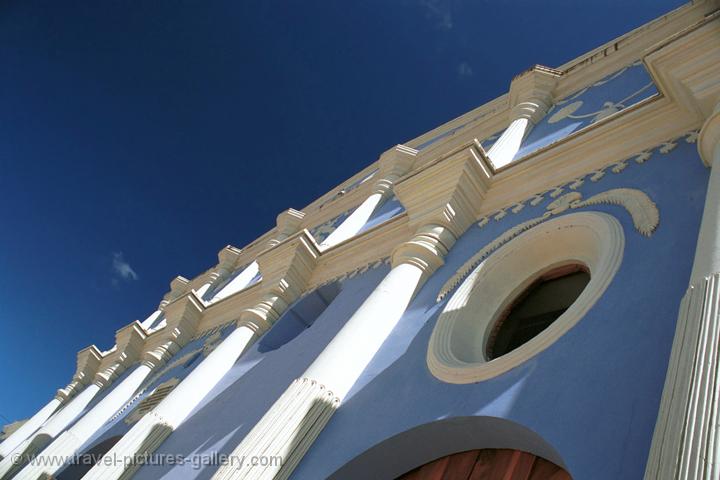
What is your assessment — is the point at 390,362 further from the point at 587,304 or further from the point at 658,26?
the point at 658,26

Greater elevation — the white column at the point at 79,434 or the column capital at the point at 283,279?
the column capital at the point at 283,279

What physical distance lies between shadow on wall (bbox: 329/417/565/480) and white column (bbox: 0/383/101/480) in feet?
35.0

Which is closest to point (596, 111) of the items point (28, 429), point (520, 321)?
point (520, 321)

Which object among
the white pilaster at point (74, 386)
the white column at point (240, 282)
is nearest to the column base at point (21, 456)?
the white pilaster at point (74, 386)

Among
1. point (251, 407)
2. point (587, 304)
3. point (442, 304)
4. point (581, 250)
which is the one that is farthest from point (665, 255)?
point (251, 407)

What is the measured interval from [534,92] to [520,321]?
5.27 m

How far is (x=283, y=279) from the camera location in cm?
818

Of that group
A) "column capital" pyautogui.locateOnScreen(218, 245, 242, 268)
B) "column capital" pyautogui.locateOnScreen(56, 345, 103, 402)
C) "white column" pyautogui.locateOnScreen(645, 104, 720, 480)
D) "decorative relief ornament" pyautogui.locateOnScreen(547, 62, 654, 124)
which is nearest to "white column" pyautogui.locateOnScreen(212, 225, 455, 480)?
"white column" pyautogui.locateOnScreen(645, 104, 720, 480)

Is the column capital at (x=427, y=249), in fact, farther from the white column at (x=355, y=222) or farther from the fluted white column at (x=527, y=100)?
the white column at (x=355, y=222)

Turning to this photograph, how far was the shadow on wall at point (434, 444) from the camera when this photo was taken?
3.29 metres

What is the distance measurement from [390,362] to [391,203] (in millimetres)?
6447

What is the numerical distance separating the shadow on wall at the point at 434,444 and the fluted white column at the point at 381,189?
634 centimetres

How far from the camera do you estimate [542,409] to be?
3.13 m

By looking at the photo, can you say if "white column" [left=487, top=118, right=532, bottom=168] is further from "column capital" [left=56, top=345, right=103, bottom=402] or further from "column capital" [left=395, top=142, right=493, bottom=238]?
"column capital" [left=56, top=345, right=103, bottom=402]
